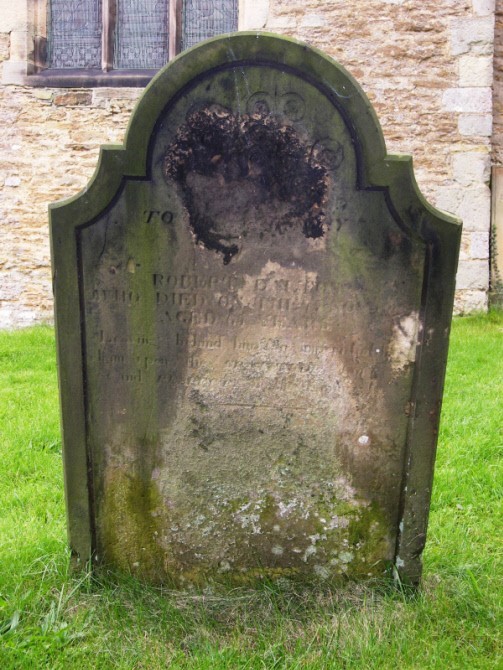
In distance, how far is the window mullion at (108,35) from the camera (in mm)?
7684

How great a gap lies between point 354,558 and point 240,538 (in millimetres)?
449

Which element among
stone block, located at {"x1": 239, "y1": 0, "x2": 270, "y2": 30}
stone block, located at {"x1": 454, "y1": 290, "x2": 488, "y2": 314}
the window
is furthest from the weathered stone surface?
stone block, located at {"x1": 454, "y1": 290, "x2": 488, "y2": 314}

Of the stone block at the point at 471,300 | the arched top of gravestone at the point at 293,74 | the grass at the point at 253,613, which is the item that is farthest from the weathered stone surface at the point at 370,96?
the arched top of gravestone at the point at 293,74

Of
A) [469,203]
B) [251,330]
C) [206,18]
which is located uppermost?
[206,18]

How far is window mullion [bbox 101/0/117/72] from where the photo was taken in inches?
303

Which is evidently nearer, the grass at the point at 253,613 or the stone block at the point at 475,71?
the grass at the point at 253,613

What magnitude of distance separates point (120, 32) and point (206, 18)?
1.02m

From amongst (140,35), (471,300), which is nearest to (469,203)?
(471,300)

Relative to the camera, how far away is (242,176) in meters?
2.35

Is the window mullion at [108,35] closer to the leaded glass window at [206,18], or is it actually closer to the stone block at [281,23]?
the leaded glass window at [206,18]

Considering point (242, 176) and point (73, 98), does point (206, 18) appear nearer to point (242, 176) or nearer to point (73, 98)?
point (73, 98)

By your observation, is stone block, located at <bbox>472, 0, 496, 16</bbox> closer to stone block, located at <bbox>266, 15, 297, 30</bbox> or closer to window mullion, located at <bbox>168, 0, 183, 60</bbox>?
stone block, located at <bbox>266, 15, 297, 30</bbox>

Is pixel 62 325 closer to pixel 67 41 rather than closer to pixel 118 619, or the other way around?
pixel 118 619

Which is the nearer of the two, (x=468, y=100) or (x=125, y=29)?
(x=468, y=100)
